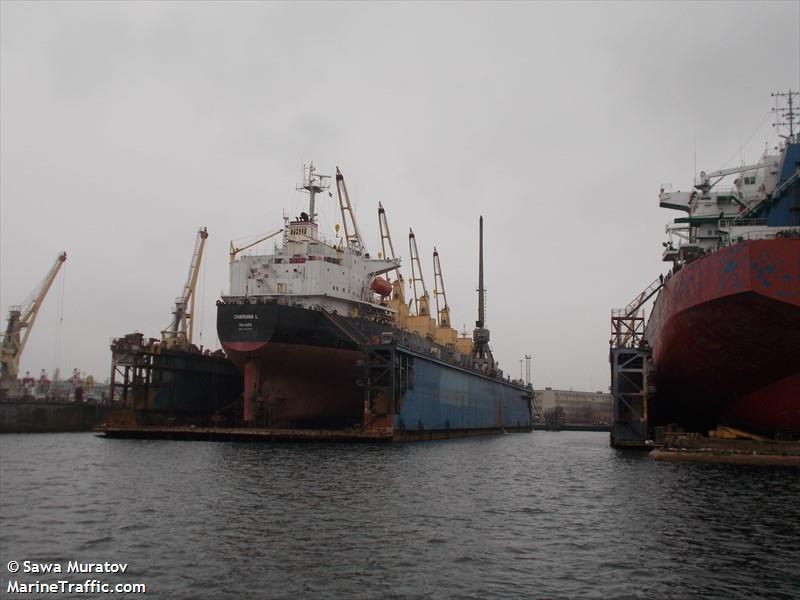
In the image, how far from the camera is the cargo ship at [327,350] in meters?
35.3

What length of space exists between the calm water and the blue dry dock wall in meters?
13.2

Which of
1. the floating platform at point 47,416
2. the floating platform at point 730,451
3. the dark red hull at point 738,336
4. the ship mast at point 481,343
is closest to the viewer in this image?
A: the dark red hull at point 738,336

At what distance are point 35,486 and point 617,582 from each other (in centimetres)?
1522

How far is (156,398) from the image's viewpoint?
42.9 metres

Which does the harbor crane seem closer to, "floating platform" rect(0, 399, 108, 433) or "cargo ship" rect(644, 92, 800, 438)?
"floating platform" rect(0, 399, 108, 433)

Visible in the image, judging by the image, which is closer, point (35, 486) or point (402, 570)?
point (402, 570)

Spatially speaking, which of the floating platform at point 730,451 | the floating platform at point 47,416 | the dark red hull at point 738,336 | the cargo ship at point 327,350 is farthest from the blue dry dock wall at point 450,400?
the floating platform at point 47,416

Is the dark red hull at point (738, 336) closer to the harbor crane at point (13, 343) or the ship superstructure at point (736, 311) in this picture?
the ship superstructure at point (736, 311)

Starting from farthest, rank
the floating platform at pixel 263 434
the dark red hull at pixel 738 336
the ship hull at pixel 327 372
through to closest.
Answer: the ship hull at pixel 327 372
the floating platform at pixel 263 434
the dark red hull at pixel 738 336

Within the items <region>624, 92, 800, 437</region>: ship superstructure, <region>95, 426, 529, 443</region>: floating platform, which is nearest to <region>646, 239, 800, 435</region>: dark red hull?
<region>624, 92, 800, 437</region>: ship superstructure

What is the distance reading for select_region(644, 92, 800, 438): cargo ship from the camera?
71.7ft

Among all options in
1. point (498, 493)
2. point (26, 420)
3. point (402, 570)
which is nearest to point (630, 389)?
point (498, 493)

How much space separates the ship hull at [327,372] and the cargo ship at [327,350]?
0.06m

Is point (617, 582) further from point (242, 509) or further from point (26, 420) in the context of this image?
point (26, 420)
